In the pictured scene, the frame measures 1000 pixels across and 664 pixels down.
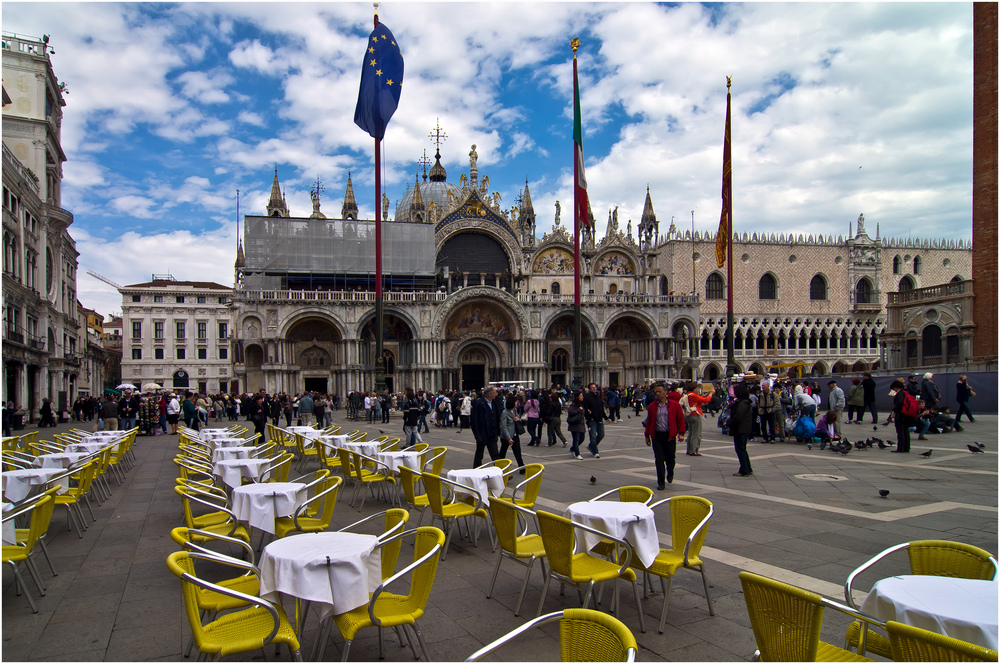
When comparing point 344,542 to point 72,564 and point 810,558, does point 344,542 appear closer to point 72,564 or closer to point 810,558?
point 72,564

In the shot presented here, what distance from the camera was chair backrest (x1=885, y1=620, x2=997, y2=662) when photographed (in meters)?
2.26

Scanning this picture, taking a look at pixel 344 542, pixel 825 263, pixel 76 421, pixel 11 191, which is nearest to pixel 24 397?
pixel 76 421

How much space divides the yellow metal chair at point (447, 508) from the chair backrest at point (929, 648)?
3903mm

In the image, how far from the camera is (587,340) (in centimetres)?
4175

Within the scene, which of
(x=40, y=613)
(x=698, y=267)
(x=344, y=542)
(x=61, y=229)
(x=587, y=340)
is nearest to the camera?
(x=344, y=542)

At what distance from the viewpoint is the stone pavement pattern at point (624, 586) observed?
4051mm

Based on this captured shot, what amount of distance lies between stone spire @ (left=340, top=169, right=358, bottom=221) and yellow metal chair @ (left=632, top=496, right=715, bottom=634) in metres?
47.4

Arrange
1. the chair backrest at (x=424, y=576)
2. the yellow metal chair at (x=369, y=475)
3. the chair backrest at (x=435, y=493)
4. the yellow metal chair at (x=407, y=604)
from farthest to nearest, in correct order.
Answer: the yellow metal chair at (x=369, y=475), the chair backrest at (x=435, y=493), the chair backrest at (x=424, y=576), the yellow metal chair at (x=407, y=604)

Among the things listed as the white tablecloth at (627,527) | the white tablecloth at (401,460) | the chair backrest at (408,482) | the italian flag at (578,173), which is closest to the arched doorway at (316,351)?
the italian flag at (578,173)

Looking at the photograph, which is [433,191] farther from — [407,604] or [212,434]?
[407,604]

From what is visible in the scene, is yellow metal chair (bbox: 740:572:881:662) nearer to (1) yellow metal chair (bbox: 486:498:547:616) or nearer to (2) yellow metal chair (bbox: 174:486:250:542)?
(1) yellow metal chair (bbox: 486:498:547:616)

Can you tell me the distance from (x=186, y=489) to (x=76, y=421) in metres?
29.7

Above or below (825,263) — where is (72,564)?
below

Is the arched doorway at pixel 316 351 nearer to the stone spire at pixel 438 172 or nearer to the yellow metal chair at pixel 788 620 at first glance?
the stone spire at pixel 438 172
